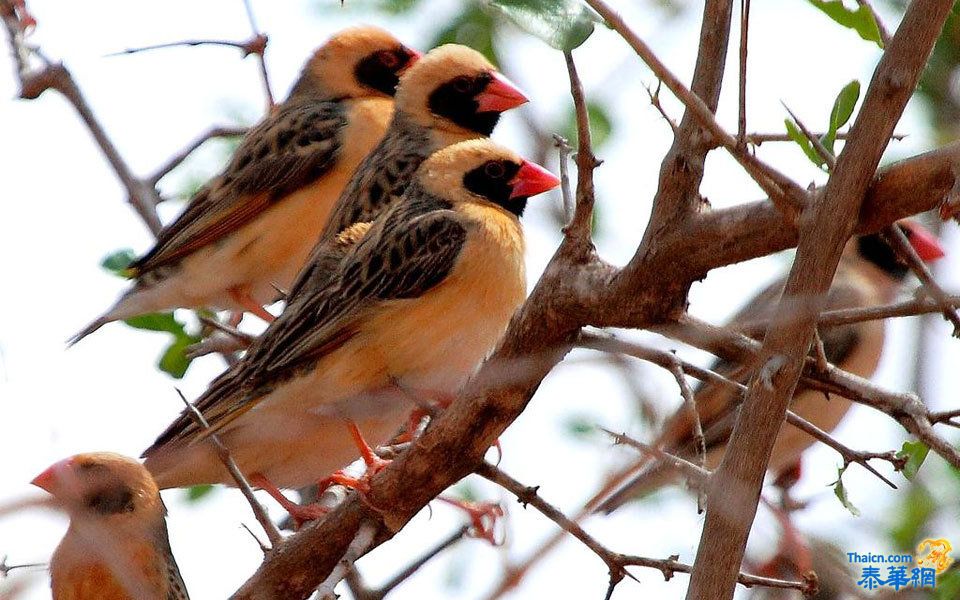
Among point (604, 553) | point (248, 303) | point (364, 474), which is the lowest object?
point (364, 474)

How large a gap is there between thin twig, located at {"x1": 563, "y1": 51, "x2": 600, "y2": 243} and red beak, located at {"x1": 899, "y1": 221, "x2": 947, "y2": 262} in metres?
4.22

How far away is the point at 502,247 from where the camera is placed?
4391 millimetres

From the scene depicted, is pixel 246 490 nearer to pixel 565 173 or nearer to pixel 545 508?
pixel 545 508

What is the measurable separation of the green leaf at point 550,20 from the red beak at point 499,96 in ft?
9.41

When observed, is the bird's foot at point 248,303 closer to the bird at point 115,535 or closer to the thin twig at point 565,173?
the bird at point 115,535

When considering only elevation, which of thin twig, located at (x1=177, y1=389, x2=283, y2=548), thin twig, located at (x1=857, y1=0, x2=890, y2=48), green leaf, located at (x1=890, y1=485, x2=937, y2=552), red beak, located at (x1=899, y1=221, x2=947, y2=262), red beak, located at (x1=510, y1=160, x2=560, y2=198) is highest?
red beak, located at (x1=899, y1=221, x2=947, y2=262)

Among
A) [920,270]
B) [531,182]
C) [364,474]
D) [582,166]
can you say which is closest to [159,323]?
[531,182]

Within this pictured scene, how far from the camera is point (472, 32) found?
5.78 m

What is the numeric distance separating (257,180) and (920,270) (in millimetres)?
3869

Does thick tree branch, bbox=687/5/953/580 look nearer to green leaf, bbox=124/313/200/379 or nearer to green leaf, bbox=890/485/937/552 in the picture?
green leaf, bbox=124/313/200/379

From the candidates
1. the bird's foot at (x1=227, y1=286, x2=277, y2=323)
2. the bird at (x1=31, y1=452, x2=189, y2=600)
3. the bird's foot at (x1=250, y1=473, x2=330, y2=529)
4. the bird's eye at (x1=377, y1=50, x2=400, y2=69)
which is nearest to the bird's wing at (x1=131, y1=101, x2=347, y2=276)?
the bird's foot at (x1=227, y1=286, x2=277, y2=323)

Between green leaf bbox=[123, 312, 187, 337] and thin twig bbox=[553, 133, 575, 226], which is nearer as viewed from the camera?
thin twig bbox=[553, 133, 575, 226]

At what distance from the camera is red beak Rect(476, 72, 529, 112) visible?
221 inches

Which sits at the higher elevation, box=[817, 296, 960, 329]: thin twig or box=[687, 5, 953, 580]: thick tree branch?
box=[817, 296, 960, 329]: thin twig
